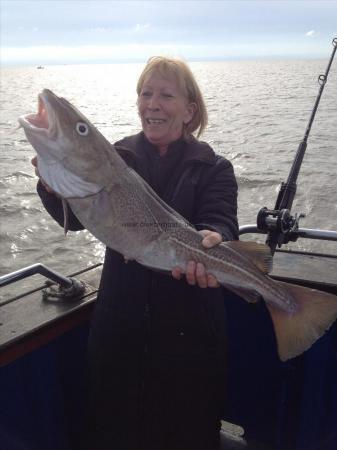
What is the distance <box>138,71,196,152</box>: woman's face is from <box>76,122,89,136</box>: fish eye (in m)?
0.63

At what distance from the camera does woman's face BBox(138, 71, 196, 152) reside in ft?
9.86

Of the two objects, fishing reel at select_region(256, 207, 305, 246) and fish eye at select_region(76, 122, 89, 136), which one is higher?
fish eye at select_region(76, 122, 89, 136)

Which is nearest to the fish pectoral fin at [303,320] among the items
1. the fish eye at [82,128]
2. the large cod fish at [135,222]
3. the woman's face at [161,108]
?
the large cod fish at [135,222]

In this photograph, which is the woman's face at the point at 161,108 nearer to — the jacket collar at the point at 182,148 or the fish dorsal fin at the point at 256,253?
the jacket collar at the point at 182,148

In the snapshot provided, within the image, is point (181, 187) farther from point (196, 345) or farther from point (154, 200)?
point (196, 345)

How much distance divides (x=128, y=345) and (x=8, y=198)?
1345 cm

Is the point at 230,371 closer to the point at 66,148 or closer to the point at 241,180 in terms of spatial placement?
the point at 66,148

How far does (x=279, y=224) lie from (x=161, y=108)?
129 centimetres

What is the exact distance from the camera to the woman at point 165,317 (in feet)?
9.14

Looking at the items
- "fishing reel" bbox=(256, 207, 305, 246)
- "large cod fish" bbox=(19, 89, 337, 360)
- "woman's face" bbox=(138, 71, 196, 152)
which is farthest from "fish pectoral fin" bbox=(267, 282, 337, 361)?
"woman's face" bbox=(138, 71, 196, 152)

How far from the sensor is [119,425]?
3.00 meters

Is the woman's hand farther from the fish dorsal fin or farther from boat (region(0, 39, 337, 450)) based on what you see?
boat (region(0, 39, 337, 450))

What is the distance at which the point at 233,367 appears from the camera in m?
3.94

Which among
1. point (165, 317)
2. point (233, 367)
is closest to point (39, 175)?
point (165, 317)
